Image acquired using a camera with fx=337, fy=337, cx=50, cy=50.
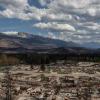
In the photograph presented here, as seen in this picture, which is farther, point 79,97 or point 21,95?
point 21,95

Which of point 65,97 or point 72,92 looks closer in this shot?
point 65,97

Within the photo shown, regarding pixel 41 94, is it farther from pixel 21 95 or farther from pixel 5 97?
pixel 5 97

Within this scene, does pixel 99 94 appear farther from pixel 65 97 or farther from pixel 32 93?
pixel 32 93

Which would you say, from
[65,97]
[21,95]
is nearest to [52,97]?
[65,97]

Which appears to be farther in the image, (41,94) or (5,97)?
(41,94)

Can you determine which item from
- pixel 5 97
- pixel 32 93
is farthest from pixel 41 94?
pixel 5 97

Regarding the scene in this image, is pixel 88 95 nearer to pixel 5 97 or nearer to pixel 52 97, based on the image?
pixel 52 97
